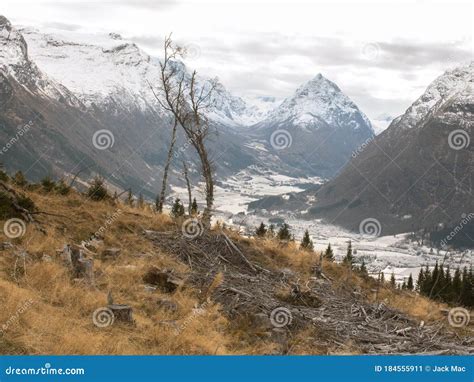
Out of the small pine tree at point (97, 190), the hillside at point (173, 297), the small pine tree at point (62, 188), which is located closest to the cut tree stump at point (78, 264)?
the hillside at point (173, 297)

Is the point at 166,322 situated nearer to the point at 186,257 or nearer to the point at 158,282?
the point at 158,282

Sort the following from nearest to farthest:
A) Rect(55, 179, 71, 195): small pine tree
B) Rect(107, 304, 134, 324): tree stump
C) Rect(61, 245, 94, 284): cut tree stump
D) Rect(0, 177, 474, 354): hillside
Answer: Rect(0, 177, 474, 354): hillside, Rect(107, 304, 134, 324): tree stump, Rect(61, 245, 94, 284): cut tree stump, Rect(55, 179, 71, 195): small pine tree

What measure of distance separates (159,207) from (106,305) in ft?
60.5

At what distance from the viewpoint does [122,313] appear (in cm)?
1179

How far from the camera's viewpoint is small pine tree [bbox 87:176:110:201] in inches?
907

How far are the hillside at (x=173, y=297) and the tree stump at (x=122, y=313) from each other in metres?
0.15

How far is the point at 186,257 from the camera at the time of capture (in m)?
18.1

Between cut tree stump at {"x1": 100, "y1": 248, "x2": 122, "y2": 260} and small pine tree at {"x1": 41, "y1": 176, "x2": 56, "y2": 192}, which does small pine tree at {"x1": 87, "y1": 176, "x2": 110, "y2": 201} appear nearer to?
small pine tree at {"x1": 41, "y1": 176, "x2": 56, "y2": 192}

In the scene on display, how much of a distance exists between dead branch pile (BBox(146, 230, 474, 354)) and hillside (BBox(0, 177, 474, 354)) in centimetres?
4

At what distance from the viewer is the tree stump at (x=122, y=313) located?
38.4 ft

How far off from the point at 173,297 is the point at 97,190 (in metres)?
10.4

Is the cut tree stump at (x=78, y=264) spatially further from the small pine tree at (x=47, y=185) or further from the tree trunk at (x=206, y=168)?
the tree trunk at (x=206, y=168)

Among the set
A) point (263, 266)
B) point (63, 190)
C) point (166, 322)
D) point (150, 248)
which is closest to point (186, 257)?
point (150, 248)

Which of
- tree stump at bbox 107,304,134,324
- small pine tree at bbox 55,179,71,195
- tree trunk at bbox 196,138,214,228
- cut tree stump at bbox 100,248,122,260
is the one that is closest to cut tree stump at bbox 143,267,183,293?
cut tree stump at bbox 100,248,122,260
